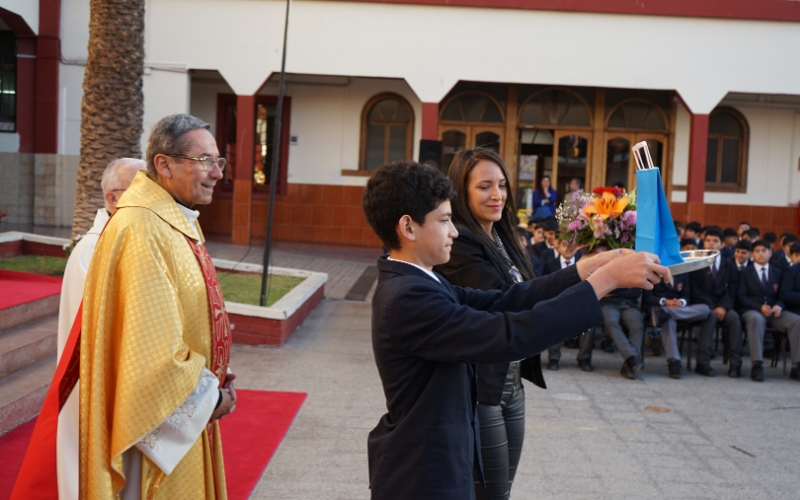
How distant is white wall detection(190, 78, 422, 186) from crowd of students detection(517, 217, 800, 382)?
9.23 meters

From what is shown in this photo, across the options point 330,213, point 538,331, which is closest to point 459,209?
point 538,331

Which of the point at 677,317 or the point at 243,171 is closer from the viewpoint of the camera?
the point at 677,317

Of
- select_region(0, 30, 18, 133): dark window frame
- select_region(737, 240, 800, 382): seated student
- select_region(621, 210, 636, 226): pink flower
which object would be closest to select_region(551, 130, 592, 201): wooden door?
select_region(737, 240, 800, 382): seated student

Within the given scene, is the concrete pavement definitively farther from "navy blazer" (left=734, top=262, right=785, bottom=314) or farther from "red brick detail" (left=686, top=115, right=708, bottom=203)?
"red brick detail" (left=686, top=115, right=708, bottom=203)

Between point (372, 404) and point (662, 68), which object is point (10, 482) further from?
point (662, 68)

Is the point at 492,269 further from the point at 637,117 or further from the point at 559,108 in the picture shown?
the point at 637,117

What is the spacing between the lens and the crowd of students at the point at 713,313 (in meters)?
8.38

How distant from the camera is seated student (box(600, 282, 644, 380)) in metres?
8.09

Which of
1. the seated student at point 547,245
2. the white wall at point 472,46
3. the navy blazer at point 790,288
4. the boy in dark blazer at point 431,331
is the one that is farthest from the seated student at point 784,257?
the boy in dark blazer at point 431,331

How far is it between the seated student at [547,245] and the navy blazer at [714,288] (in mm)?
1674

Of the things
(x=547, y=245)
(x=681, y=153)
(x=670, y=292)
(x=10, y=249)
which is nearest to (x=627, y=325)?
(x=670, y=292)

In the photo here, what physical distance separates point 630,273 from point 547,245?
27.2 feet

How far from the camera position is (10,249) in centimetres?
1052

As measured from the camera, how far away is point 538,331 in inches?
91.0
